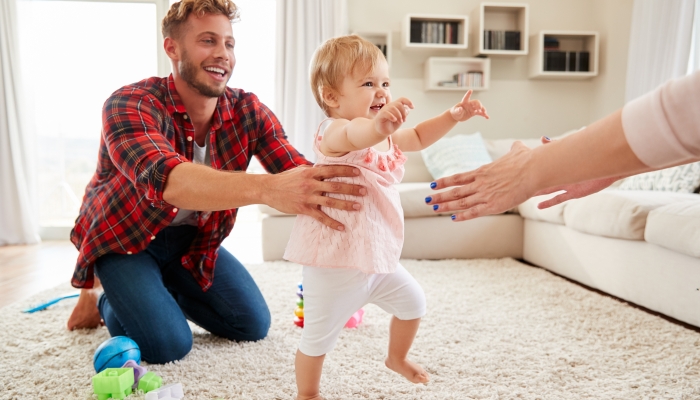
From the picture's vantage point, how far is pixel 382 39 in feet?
15.7

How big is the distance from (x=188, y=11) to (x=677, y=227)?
1.87 metres

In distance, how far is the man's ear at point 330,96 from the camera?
127 centimetres

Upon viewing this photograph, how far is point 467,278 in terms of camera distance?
286 cm

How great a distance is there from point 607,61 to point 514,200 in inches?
175

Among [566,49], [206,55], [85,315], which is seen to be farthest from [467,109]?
[566,49]

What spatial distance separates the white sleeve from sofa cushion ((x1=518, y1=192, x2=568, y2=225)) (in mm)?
1883

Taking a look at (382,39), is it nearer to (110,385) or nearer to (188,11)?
(188,11)

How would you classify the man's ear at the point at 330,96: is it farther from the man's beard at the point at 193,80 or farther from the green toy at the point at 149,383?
the green toy at the point at 149,383

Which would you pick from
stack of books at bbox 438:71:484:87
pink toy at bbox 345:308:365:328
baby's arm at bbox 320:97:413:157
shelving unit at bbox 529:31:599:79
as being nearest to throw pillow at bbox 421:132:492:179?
stack of books at bbox 438:71:484:87

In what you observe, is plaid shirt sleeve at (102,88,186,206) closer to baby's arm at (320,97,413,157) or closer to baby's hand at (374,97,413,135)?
baby's arm at (320,97,413,157)

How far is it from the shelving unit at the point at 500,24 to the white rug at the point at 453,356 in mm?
2810

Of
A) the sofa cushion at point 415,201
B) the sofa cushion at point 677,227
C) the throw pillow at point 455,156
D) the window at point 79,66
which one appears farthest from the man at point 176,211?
the window at point 79,66

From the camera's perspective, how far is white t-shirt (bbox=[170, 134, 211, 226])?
1.81m

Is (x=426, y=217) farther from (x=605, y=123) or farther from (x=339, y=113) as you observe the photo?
(x=605, y=123)
